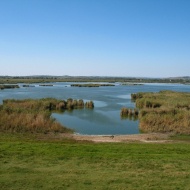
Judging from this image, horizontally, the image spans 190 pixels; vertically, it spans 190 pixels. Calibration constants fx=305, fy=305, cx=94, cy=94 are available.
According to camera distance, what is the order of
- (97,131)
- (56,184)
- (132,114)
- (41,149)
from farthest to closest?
(132,114) → (97,131) → (41,149) → (56,184)

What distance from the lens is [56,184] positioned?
923 centimetres

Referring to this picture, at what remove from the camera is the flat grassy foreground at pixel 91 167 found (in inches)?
369

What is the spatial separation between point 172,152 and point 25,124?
12820 millimetres

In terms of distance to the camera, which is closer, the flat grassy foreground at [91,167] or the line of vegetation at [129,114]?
the flat grassy foreground at [91,167]

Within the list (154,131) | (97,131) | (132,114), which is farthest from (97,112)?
(154,131)

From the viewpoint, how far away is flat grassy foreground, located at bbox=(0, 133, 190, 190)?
30.7ft

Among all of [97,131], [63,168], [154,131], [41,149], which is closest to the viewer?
[63,168]

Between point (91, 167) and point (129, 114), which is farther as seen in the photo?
point (129, 114)

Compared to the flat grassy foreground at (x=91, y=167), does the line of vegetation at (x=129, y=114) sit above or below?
below

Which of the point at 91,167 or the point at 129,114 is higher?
the point at 91,167

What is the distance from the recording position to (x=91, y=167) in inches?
453

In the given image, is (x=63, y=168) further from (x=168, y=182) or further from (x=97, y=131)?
(x=97, y=131)

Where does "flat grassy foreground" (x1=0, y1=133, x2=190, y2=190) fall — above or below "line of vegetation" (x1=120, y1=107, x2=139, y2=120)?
above

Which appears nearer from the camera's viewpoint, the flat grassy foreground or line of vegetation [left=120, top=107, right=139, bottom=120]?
the flat grassy foreground
